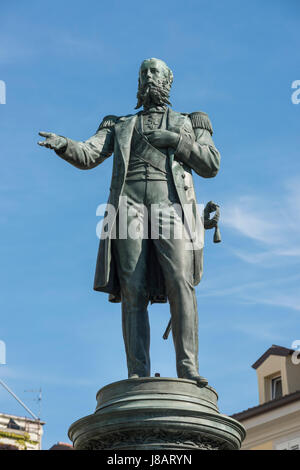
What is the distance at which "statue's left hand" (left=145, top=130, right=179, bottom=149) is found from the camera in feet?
37.7

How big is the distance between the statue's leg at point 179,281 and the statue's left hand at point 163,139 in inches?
24.8

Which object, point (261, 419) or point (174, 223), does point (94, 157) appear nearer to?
point (174, 223)

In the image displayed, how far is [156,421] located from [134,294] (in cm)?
182

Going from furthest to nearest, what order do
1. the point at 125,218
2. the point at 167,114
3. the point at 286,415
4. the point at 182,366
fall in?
the point at 286,415, the point at 167,114, the point at 125,218, the point at 182,366

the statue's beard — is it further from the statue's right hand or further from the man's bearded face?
the statue's right hand

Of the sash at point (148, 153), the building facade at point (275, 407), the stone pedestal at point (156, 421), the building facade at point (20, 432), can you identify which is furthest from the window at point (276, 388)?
the stone pedestal at point (156, 421)

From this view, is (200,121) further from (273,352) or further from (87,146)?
(273,352)

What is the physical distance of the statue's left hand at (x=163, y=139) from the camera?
452 inches

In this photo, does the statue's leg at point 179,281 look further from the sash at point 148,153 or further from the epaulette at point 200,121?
the epaulette at point 200,121

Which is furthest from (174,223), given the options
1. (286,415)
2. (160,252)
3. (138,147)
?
(286,415)

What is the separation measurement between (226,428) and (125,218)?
2763mm

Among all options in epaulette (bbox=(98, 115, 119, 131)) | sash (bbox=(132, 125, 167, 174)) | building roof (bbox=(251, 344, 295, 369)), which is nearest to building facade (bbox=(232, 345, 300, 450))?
building roof (bbox=(251, 344, 295, 369))

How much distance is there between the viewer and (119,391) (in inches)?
395
